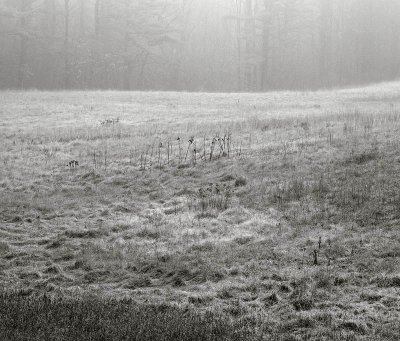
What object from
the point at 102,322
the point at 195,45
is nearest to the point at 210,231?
the point at 102,322

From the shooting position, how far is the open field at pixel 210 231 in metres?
6.56

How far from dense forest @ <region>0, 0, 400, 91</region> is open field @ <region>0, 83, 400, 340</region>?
113 ft

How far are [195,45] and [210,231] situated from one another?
57.7 m

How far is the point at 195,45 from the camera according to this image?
66062 mm

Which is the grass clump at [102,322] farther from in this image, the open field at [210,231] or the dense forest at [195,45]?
the dense forest at [195,45]

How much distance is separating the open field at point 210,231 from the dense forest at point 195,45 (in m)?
34.5

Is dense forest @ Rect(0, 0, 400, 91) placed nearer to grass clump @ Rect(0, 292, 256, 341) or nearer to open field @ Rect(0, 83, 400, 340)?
open field @ Rect(0, 83, 400, 340)

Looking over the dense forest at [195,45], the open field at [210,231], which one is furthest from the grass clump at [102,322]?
the dense forest at [195,45]

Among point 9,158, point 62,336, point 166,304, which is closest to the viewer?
point 62,336

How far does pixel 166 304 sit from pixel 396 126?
39.6 feet

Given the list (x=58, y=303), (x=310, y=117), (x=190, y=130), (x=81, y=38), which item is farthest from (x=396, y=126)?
(x=81, y=38)

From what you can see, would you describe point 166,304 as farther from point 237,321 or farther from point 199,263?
point 199,263

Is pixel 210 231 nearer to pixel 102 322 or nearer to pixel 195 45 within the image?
pixel 102 322

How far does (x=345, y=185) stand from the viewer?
1221 centimetres
